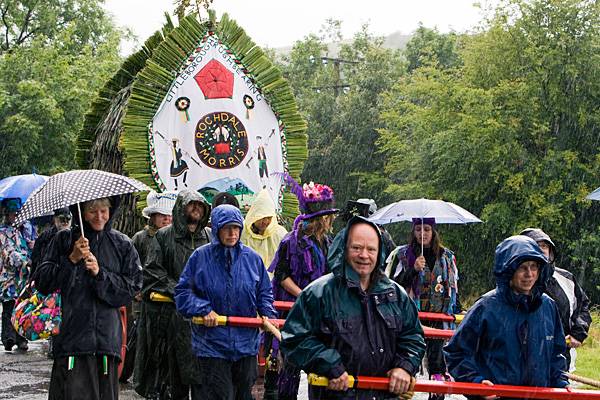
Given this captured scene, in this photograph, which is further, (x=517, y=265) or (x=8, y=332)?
(x=8, y=332)

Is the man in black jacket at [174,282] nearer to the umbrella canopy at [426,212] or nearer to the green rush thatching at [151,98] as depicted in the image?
the umbrella canopy at [426,212]

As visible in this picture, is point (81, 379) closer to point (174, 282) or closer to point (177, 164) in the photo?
point (174, 282)

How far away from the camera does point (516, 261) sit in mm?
4922

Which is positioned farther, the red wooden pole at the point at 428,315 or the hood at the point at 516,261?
the red wooden pole at the point at 428,315

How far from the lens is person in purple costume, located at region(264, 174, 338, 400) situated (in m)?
8.48

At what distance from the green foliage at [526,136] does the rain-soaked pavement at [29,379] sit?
16.5 m

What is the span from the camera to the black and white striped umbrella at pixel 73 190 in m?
5.98

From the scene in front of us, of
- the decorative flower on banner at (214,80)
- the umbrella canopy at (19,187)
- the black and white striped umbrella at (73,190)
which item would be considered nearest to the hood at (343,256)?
the black and white striped umbrella at (73,190)

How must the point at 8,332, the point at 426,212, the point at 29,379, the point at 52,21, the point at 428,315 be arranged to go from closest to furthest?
the point at 428,315, the point at 426,212, the point at 29,379, the point at 8,332, the point at 52,21

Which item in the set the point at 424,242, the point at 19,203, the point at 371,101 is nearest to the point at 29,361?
the point at 19,203

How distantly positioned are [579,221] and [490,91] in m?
4.28

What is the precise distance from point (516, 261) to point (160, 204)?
5.43 m

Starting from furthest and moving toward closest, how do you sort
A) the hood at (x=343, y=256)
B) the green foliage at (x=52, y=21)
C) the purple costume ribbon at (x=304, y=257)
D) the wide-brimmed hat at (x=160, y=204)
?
the green foliage at (x=52, y=21)
the wide-brimmed hat at (x=160, y=204)
the purple costume ribbon at (x=304, y=257)
the hood at (x=343, y=256)

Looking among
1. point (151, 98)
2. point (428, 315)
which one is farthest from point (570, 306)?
point (151, 98)
